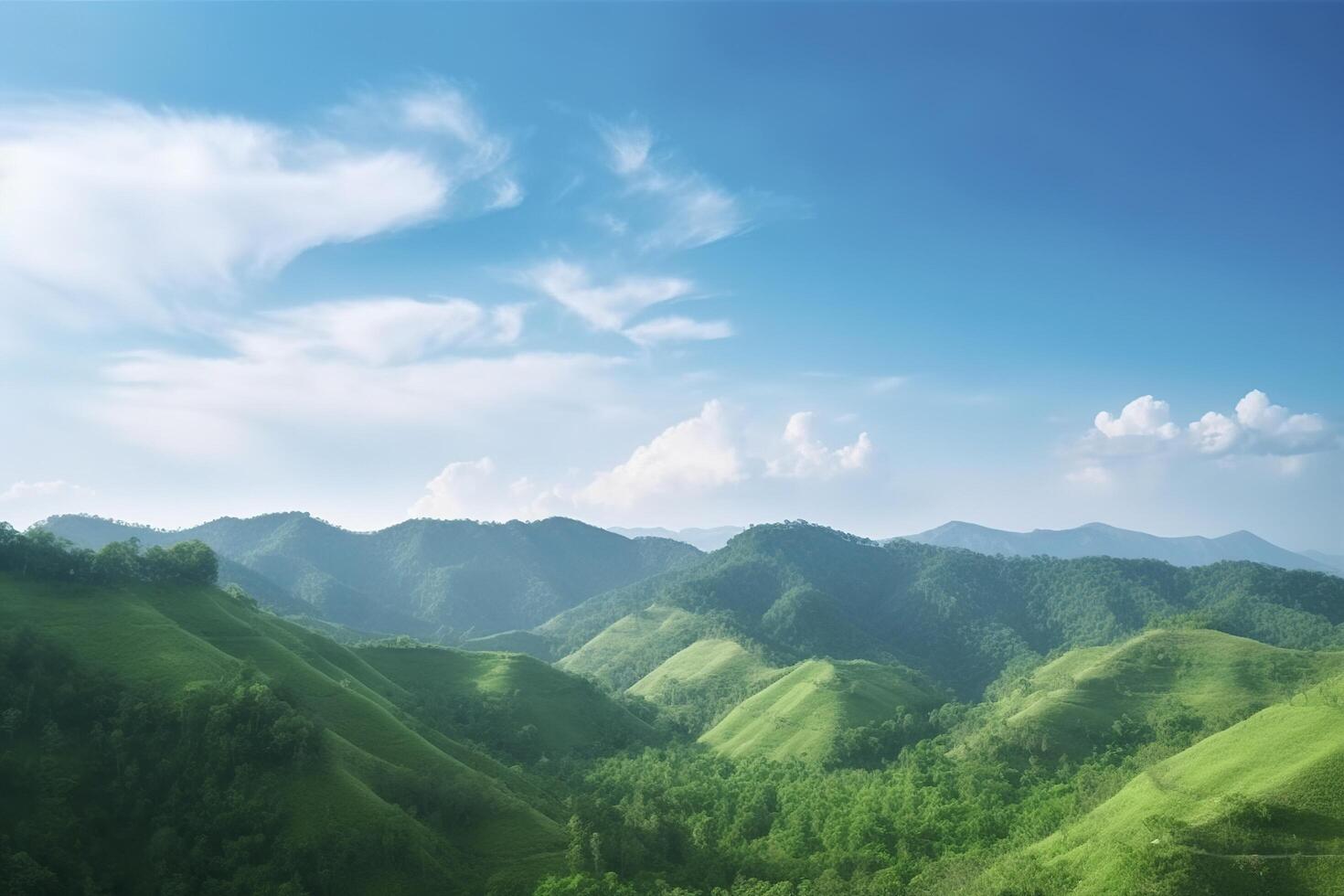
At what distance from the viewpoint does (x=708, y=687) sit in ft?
577

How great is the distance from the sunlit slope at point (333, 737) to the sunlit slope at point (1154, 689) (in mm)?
63211

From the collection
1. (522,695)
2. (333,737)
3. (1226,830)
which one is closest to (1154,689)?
(1226,830)

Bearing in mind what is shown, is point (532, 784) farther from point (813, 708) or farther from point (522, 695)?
point (813, 708)

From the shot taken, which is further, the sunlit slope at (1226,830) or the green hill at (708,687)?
the green hill at (708,687)

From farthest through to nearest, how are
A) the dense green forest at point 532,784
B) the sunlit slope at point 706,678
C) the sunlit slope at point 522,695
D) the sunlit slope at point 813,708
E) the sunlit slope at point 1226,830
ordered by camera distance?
the sunlit slope at point 706,678, the sunlit slope at point 522,695, the sunlit slope at point 813,708, the dense green forest at point 532,784, the sunlit slope at point 1226,830

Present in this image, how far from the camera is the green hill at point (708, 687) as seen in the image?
6299 inches

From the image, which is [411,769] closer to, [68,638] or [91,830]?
[91,830]

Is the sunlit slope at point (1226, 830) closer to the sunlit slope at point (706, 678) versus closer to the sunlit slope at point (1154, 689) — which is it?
the sunlit slope at point (1154, 689)

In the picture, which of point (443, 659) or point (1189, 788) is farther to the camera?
point (443, 659)

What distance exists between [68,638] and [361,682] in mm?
37343

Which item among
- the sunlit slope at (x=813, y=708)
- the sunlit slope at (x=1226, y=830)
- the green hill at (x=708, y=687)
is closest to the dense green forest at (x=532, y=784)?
the sunlit slope at (x=1226, y=830)

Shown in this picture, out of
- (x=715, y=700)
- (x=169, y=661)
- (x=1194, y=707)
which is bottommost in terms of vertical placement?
(x=715, y=700)

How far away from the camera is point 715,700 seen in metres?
167

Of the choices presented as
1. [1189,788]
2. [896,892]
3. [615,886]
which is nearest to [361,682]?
[615,886]
